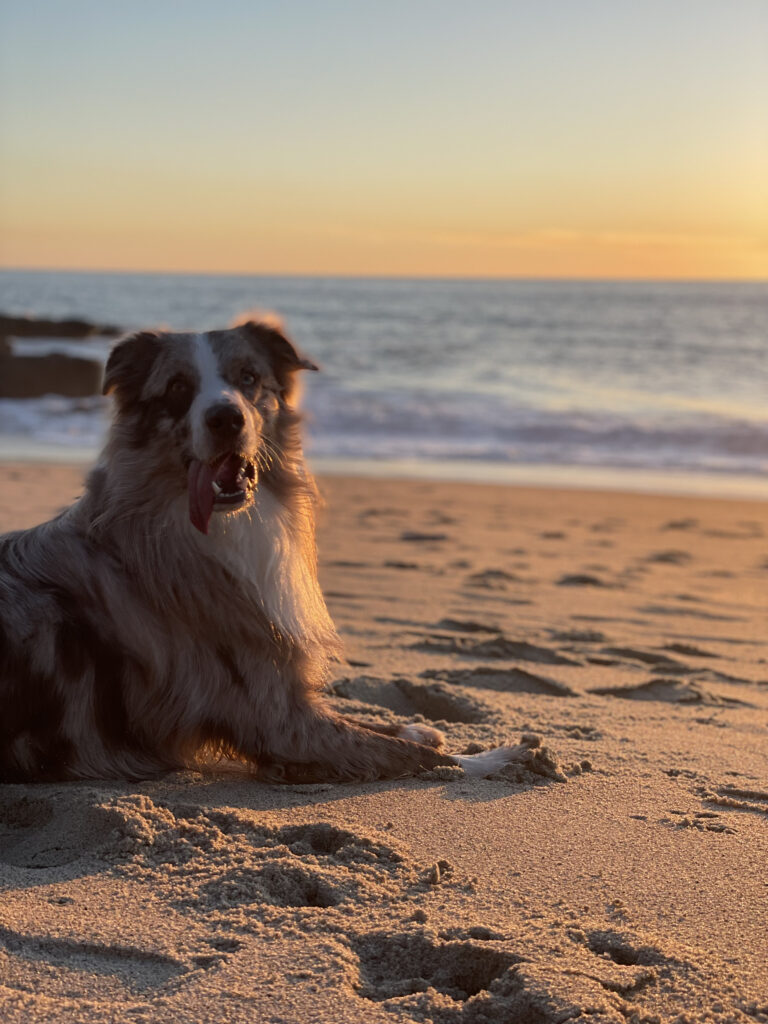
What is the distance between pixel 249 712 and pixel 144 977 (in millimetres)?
1527

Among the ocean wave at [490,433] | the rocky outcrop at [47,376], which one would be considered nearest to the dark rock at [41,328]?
the rocky outcrop at [47,376]

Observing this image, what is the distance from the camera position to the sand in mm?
2570

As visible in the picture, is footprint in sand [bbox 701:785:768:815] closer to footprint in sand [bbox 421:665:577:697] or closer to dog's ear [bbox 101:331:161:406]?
footprint in sand [bbox 421:665:577:697]

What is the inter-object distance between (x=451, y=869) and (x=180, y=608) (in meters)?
1.41

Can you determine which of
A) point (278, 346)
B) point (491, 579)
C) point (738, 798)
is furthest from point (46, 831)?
point (491, 579)

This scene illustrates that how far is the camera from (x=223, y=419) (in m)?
3.97

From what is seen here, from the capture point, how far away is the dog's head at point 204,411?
4031 millimetres

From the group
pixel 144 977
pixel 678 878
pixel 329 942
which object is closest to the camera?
pixel 144 977

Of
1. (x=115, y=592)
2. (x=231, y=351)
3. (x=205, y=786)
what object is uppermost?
(x=231, y=351)

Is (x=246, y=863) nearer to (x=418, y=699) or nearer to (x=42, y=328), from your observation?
(x=418, y=699)

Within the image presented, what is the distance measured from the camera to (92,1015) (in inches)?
95.8

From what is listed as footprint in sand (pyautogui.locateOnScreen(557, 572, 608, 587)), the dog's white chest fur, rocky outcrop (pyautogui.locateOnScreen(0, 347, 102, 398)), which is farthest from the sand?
rocky outcrop (pyautogui.locateOnScreen(0, 347, 102, 398))

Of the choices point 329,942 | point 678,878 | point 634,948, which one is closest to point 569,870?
point 678,878

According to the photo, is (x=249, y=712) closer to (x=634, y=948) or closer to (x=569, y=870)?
(x=569, y=870)
